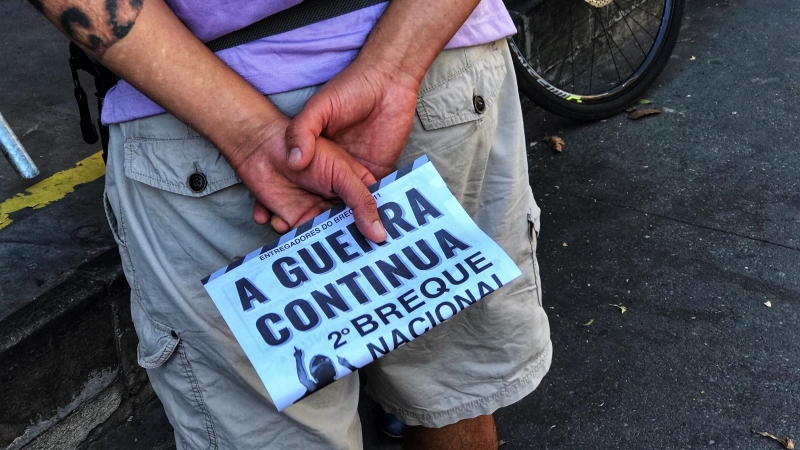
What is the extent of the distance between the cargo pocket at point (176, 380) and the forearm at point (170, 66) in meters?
0.38

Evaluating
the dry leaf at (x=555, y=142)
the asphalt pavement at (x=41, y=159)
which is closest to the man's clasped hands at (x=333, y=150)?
the asphalt pavement at (x=41, y=159)

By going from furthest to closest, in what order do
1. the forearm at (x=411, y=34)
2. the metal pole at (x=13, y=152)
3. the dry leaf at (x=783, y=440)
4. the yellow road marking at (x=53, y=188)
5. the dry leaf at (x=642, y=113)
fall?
the dry leaf at (x=642, y=113) → the yellow road marking at (x=53, y=188) → the dry leaf at (x=783, y=440) → the metal pole at (x=13, y=152) → the forearm at (x=411, y=34)

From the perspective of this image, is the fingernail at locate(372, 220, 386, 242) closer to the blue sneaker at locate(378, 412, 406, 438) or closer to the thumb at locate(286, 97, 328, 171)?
the thumb at locate(286, 97, 328, 171)

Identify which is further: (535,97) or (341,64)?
(535,97)

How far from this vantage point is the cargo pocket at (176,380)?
4.58 feet

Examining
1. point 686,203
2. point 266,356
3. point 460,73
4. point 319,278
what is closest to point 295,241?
point 319,278

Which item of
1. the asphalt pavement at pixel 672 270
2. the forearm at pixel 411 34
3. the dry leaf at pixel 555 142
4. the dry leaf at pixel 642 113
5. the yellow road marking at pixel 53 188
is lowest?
the asphalt pavement at pixel 672 270

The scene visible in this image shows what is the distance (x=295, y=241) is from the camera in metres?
1.26

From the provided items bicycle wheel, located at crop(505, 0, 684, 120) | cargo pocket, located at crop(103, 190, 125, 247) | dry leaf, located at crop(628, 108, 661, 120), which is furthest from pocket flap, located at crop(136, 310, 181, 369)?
dry leaf, located at crop(628, 108, 661, 120)

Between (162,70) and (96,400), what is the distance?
1.55 metres

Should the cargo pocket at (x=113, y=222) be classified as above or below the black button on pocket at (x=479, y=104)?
above

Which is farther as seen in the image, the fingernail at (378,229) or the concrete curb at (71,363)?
the concrete curb at (71,363)

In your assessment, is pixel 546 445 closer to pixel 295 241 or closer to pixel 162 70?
pixel 295 241

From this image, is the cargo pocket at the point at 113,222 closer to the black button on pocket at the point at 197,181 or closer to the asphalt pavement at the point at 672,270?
the black button on pocket at the point at 197,181
